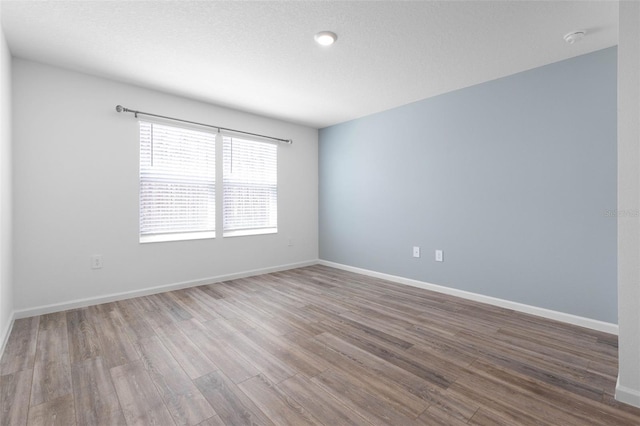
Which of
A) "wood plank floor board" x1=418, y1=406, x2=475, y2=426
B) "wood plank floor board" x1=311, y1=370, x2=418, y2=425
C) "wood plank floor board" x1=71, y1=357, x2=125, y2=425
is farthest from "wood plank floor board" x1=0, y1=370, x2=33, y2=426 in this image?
"wood plank floor board" x1=418, y1=406, x2=475, y2=426

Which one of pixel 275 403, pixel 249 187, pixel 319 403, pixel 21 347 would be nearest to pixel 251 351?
pixel 275 403

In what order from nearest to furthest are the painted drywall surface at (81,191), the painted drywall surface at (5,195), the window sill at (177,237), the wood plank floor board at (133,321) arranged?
the painted drywall surface at (5,195) → the wood plank floor board at (133,321) → the painted drywall surface at (81,191) → the window sill at (177,237)

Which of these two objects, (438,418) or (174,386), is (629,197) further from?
(174,386)

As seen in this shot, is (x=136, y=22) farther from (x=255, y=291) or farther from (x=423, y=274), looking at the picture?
(x=423, y=274)

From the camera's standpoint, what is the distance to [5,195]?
7.53 feet

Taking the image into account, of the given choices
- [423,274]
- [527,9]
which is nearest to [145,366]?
[423,274]

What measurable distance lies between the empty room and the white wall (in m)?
0.01

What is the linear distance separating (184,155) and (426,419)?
3.58 m

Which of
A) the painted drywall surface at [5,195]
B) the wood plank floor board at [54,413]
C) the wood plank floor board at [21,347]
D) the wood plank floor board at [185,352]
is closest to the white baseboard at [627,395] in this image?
the wood plank floor board at [185,352]

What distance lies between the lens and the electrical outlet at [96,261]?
299 centimetres

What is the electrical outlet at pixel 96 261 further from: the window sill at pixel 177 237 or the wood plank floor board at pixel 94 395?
the wood plank floor board at pixel 94 395

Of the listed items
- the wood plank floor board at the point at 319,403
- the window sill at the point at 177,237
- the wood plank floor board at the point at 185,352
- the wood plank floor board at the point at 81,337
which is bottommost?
the wood plank floor board at the point at 319,403

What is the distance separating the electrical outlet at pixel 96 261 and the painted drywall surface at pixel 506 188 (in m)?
3.21

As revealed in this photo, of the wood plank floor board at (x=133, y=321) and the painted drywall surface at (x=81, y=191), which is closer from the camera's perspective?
the wood plank floor board at (x=133, y=321)
